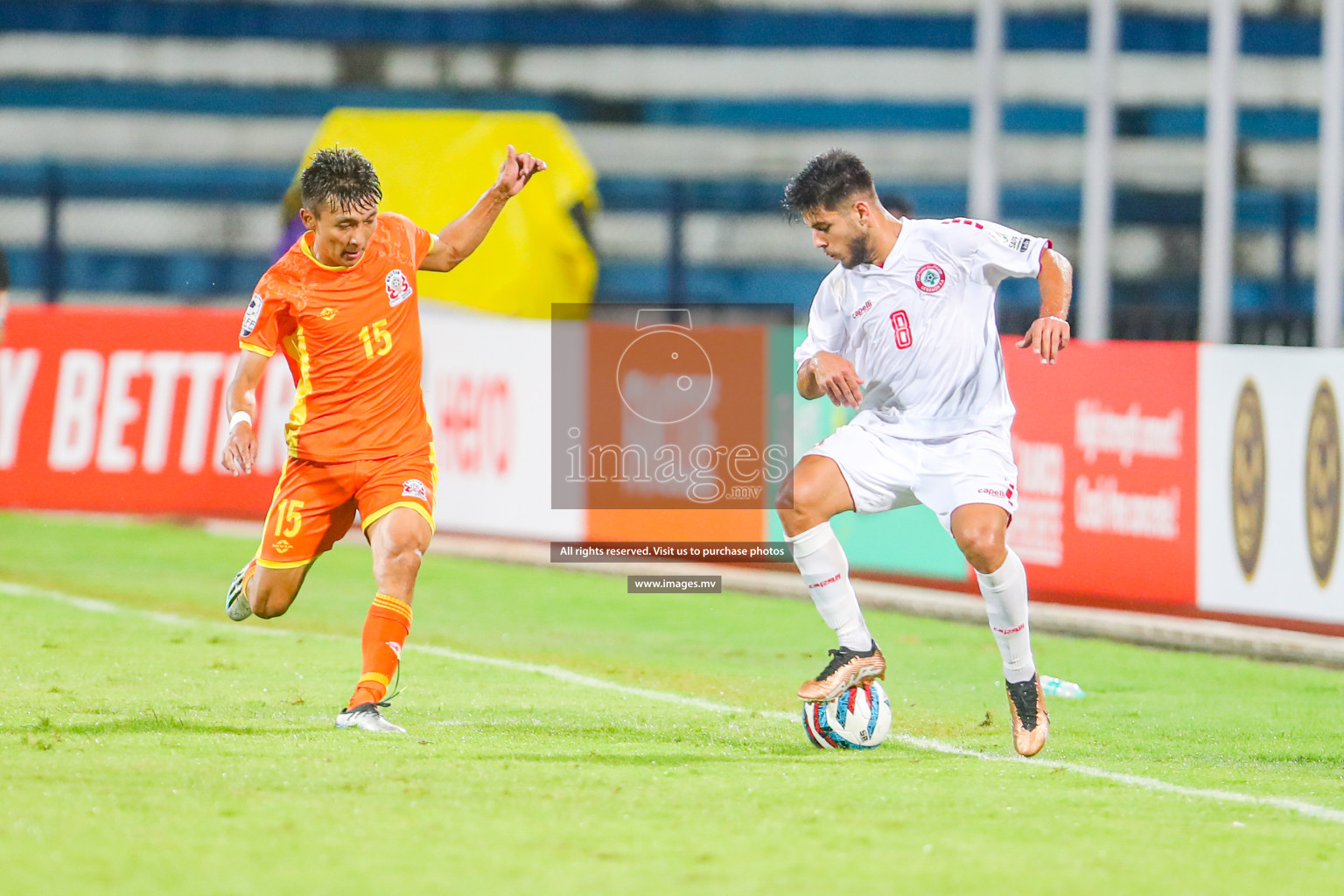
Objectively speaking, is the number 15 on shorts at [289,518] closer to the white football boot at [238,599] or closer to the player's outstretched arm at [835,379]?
the white football boot at [238,599]

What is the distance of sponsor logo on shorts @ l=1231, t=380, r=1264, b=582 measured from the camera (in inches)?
421

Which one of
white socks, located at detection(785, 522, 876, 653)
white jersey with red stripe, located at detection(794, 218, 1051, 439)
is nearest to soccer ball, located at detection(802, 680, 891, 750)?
white socks, located at detection(785, 522, 876, 653)

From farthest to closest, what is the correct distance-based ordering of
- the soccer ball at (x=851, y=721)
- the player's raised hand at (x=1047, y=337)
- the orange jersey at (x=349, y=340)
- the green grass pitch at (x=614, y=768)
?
the orange jersey at (x=349, y=340), the soccer ball at (x=851, y=721), the player's raised hand at (x=1047, y=337), the green grass pitch at (x=614, y=768)

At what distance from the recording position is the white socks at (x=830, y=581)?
7.50 meters

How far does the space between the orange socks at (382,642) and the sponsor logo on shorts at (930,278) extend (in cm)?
213

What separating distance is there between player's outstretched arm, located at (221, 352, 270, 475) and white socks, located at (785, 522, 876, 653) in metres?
1.93

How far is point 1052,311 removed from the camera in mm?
7246

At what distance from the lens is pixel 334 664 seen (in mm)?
9406

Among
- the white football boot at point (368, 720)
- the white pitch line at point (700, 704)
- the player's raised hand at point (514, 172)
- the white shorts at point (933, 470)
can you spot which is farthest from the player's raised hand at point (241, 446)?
the white pitch line at point (700, 704)

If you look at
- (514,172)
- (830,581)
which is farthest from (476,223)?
(830,581)

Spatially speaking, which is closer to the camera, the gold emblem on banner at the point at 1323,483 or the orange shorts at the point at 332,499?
the orange shorts at the point at 332,499

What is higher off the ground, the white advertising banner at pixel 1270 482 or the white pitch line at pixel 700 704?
the white advertising banner at pixel 1270 482

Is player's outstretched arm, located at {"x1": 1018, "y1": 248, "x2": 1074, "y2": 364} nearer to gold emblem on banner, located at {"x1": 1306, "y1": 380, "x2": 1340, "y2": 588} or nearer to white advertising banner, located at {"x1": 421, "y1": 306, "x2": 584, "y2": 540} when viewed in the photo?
gold emblem on banner, located at {"x1": 1306, "y1": 380, "x2": 1340, "y2": 588}

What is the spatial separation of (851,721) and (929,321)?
4.68 ft
